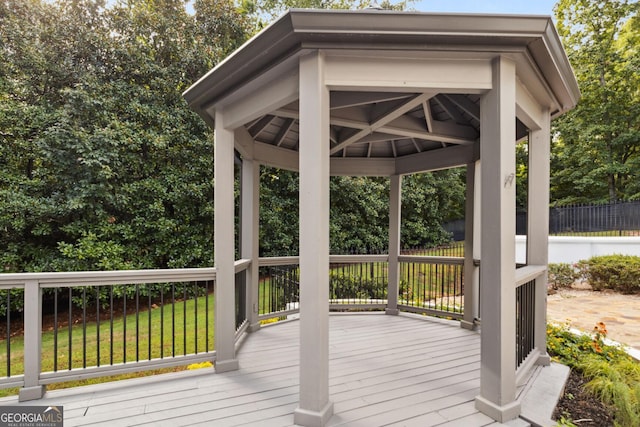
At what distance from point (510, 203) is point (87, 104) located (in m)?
8.66

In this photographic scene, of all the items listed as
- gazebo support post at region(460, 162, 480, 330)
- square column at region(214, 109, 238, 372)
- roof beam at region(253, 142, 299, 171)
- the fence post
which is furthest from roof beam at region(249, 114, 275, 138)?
gazebo support post at region(460, 162, 480, 330)

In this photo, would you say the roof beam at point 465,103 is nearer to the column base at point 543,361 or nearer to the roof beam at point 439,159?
the roof beam at point 439,159

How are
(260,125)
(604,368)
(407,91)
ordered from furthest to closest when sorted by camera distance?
(260,125), (604,368), (407,91)

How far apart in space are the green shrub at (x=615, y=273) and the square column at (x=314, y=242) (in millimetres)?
8640

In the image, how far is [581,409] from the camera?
2.51 m

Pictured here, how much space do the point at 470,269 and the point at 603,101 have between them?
50.1ft

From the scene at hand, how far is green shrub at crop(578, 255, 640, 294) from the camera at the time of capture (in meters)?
7.21

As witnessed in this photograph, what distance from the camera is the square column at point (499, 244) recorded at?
2.26 meters

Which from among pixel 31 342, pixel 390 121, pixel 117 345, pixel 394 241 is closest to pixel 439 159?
pixel 394 241

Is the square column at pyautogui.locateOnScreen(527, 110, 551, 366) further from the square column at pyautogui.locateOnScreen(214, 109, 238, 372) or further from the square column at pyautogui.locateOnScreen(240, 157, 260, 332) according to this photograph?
the square column at pyautogui.locateOnScreen(240, 157, 260, 332)

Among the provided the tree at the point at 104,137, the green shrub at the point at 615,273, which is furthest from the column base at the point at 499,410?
the green shrub at the point at 615,273

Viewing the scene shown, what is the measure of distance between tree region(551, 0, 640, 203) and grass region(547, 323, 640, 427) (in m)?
13.3

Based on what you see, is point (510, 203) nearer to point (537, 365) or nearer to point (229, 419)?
point (537, 365)

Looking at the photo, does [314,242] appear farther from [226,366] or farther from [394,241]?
[394,241]
